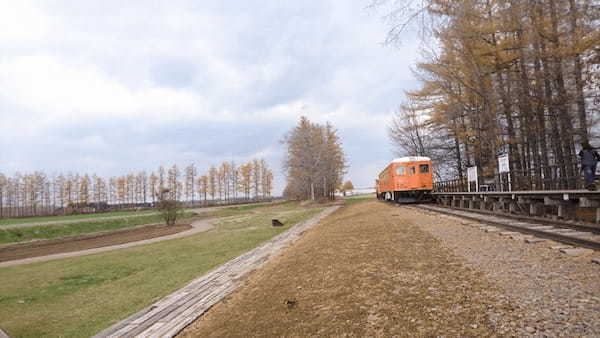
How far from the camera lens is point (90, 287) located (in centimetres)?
1112

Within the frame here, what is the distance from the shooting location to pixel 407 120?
35.3m

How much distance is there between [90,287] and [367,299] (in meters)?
10.6

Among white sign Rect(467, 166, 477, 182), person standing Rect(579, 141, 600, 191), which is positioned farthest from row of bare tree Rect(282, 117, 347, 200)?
person standing Rect(579, 141, 600, 191)

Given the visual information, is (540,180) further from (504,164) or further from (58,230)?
(58,230)

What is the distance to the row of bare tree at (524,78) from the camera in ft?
44.4

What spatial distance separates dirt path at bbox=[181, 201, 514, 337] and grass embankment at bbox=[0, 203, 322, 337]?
349 centimetres

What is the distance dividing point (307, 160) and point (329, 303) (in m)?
39.1

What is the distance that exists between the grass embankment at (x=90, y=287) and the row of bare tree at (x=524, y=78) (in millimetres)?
10177

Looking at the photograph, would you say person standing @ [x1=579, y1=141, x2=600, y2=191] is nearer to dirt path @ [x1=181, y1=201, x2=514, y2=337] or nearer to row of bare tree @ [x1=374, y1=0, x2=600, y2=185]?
row of bare tree @ [x1=374, y1=0, x2=600, y2=185]

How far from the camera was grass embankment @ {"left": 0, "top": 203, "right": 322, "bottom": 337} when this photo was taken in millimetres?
7727

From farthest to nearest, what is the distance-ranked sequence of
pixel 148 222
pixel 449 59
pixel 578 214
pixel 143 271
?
pixel 148 222 < pixel 449 59 < pixel 143 271 < pixel 578 214

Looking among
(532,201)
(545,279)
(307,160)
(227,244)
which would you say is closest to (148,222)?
(307,160)

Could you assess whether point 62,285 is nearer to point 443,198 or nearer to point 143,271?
point 143,271

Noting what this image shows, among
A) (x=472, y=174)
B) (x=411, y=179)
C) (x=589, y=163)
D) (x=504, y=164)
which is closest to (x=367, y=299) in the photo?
(x=589, y=163)
